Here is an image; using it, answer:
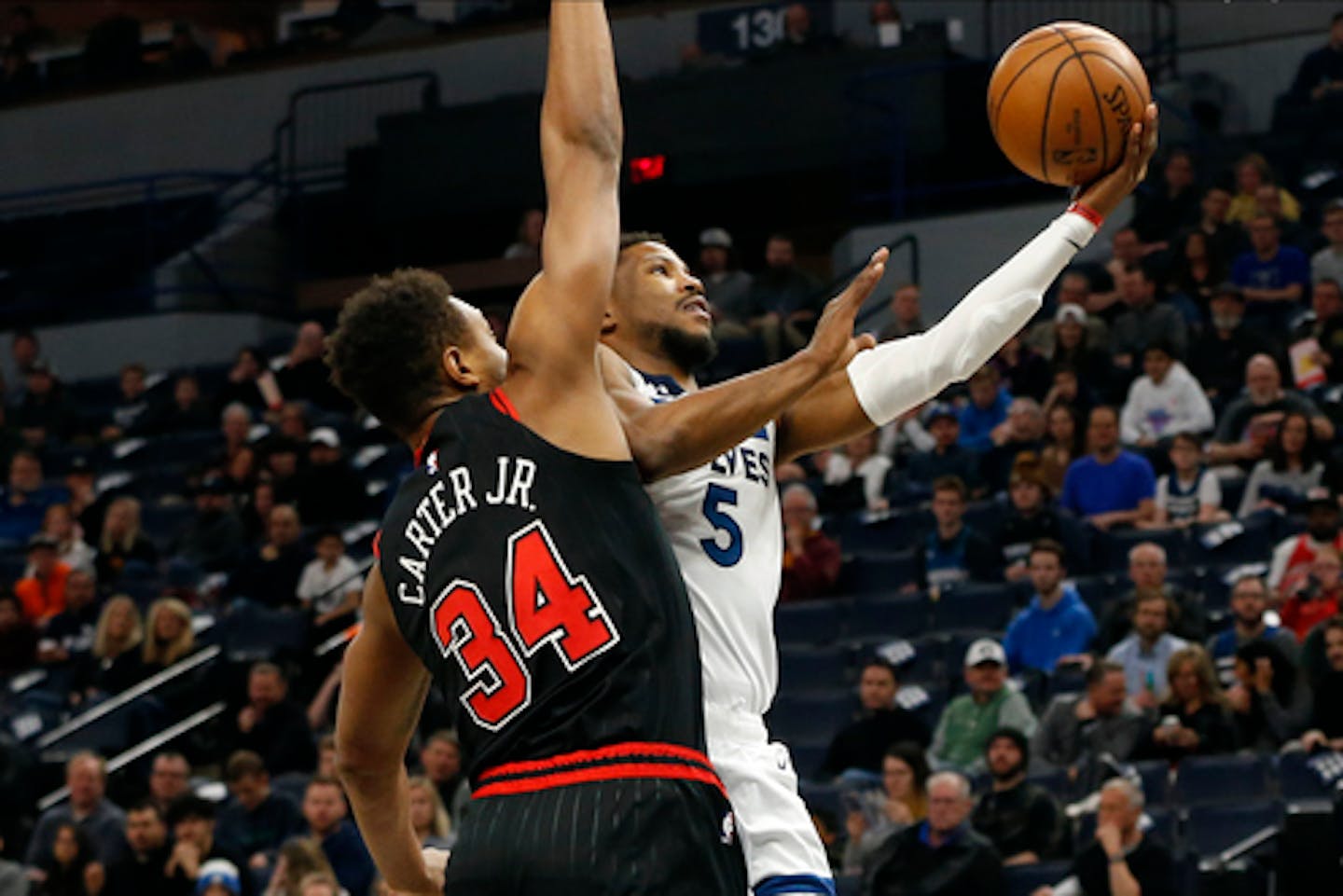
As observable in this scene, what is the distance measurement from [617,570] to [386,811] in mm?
944

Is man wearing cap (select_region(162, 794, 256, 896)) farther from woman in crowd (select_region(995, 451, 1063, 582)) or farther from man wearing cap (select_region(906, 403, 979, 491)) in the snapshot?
man wearing cap (select_region(906, 403, 979, 491))

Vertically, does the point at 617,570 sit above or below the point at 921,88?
above

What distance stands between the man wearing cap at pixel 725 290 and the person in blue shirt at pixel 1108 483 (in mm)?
3732

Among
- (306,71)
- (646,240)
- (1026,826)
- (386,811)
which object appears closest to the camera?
(386,811)

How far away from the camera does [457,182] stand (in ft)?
68.4

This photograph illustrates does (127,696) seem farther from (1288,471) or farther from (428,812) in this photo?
(1288,471)

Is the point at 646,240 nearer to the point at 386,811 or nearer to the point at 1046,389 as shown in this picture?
the point at 386,811

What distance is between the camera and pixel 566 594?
3791 mm

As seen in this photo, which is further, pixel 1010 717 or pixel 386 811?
pixel 1010 717

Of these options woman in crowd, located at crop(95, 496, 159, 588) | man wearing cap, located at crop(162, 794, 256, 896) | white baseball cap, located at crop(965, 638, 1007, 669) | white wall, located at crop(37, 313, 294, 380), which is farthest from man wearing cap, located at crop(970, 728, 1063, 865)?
white wall, located at crop(37, 313, 294, 380)

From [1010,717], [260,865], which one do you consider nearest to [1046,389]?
[1010,717]

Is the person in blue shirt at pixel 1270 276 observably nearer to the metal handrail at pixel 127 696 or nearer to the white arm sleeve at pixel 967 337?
the metal handrail at pixel 127 696

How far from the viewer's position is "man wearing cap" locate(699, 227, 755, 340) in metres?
16.4

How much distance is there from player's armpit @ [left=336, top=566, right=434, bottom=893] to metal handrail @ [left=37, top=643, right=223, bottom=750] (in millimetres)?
10437
